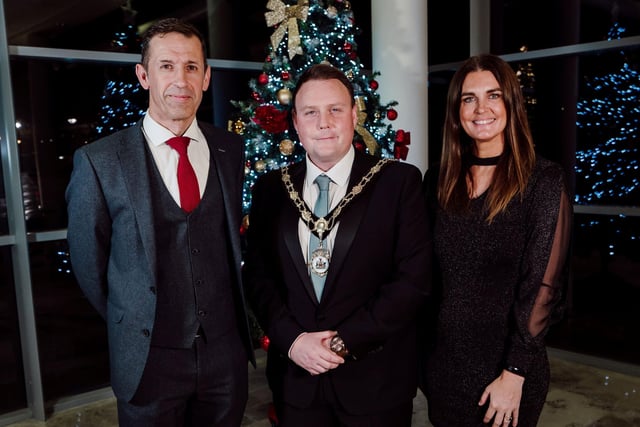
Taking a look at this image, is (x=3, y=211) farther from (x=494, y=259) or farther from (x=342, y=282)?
(x=494, y=259)

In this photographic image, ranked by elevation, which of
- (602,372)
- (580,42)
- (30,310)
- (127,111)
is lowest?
(602,372)

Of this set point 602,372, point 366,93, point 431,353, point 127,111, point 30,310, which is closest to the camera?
point 431,353

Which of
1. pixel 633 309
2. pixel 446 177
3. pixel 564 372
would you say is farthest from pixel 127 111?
pixel 633 309

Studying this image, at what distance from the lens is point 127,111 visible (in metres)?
4.17

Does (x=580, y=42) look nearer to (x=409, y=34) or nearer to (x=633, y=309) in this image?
(x=409, y=34)

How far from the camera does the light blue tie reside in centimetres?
168

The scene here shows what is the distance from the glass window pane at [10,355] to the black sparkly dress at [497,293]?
290 cm

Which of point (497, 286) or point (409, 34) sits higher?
point (409, 34)

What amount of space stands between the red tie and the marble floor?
1906 millimetres

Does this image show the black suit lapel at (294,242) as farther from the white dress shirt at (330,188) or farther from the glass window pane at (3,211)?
the glass window pane at (3,211)

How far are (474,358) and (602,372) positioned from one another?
8.62 ft

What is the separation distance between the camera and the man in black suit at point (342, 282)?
1.62 meters

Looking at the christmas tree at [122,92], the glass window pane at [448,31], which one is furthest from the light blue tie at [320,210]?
the glass window pane at [448,31]

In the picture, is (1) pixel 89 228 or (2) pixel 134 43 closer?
(1) pixel 89 228
